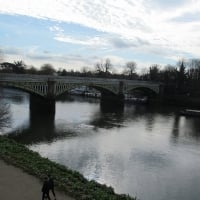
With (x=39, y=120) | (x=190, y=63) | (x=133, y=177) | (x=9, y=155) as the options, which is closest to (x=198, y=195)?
(x=133, y=177)

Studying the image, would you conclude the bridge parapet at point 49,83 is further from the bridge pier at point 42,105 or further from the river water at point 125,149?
the river water at point 125,149

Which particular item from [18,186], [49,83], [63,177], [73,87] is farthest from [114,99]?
[18,186]

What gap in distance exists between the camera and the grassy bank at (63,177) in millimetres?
12995

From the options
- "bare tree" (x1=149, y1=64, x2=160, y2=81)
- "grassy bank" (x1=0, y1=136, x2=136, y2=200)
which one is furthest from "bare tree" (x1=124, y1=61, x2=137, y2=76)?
"grassy bank" (x1=0, y1=136, x2=136, y2=200)

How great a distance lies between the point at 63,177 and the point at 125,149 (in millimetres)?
13593

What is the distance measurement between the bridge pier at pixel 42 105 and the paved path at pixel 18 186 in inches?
1344

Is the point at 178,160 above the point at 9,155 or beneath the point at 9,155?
beneath

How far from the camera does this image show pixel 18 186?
1291 cm

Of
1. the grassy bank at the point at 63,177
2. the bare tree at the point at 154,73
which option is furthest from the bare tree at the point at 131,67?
the grassy bank at the point at 63,177

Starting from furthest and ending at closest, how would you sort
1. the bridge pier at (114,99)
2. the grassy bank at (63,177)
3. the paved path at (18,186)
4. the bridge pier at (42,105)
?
the bridge pier at (114,99) < the bridge pier at (42,105) < the grassy bank at (63,177) < the paved path at (18,186)

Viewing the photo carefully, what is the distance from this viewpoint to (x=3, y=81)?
4191 cm

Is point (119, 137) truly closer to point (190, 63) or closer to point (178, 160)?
point (178, 160)

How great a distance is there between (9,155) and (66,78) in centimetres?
3889

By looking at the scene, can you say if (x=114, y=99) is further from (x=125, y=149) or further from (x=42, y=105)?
(x=125, y=149)
